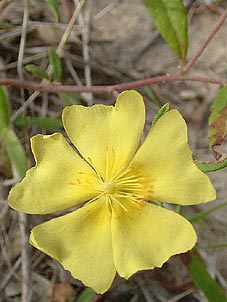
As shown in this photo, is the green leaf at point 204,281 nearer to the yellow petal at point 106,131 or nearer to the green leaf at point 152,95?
the yellow petal at point 106,131

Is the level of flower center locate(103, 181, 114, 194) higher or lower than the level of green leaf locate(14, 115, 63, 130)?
higher

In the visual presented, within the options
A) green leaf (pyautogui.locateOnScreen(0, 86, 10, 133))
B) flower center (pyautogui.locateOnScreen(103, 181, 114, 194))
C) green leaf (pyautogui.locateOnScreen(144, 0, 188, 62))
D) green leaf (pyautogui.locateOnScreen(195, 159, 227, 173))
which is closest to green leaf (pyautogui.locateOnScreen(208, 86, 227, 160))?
green leaf (pyautogui.locateOnScreen(195, 159, 227, 173))

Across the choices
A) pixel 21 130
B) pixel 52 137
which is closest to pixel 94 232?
pixel 52 137

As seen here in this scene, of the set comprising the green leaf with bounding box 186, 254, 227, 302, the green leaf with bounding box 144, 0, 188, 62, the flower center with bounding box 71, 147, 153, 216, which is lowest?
the green leaf with bounding box 186, 254, 227, 302

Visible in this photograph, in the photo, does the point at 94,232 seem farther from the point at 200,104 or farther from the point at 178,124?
the point at 200,104

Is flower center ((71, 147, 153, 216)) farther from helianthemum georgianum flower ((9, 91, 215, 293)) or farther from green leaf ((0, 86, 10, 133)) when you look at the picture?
green leaf ((0, 86, 10, 133))

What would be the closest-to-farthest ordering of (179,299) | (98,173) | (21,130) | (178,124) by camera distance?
1. (178,124)
2. (98,173)
3. (179,299)
4. (21,130)

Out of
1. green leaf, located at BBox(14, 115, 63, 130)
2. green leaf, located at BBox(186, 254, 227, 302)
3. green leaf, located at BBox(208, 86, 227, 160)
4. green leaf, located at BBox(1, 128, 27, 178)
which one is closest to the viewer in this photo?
green leaf, located at BBox(208, 86, 227, 160)

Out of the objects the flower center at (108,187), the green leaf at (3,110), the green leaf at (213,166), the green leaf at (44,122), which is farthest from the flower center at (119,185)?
the green leaf at (44,122)
